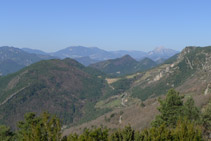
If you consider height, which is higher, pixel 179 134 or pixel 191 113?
pixel 179 134

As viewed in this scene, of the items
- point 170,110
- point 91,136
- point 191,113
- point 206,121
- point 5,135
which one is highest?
point 91,136

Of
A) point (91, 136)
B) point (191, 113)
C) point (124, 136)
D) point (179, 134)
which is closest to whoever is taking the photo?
point (179, 134)

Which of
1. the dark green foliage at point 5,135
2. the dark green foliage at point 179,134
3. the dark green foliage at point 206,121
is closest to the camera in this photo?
the dark green foliage at point 179,134

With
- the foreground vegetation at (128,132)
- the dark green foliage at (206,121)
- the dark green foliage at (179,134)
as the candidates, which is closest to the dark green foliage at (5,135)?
the foreground vegetation at (128,132)

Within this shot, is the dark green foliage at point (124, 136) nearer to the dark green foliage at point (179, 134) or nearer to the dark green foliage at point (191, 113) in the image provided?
the dark green foliage at point (179, 134)

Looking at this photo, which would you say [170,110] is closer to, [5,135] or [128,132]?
[128,132]

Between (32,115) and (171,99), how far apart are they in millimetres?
31959

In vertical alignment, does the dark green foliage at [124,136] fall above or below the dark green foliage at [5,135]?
above

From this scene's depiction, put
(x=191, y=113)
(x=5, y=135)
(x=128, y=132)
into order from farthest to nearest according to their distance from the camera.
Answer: (x=5, y=135)
(x=191, y=113)
(x=128, y=132)

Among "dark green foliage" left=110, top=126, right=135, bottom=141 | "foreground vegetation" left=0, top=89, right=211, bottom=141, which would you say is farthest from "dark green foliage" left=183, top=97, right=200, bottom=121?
"dark green foliage" left=110, top=126, right=135, bottom=141

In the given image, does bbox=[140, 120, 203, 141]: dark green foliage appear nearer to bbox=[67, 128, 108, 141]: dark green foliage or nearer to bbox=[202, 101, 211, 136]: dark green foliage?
bbox=[67, 128, 108, 141]: dark green foliage

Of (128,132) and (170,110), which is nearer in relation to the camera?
(128,132)

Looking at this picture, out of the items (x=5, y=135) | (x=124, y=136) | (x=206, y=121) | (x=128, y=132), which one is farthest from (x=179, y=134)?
(x=5, y=135)

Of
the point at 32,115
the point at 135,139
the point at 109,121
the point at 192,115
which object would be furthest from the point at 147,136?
the point at 109,121
